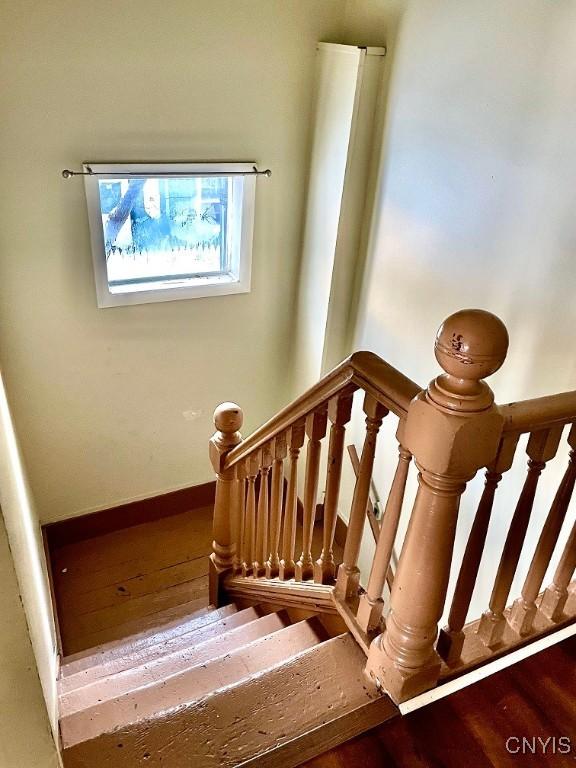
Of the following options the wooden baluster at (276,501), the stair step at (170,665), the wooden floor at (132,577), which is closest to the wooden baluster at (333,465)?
the wooden baluster at (276,501)

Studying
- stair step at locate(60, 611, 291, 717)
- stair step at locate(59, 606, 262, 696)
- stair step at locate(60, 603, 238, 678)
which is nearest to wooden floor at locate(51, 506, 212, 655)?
stair step at locate(60, 603, 238, 678)

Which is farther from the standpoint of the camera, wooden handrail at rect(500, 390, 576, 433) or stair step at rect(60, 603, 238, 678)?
stair step at rect(60, 603, 238, 678)

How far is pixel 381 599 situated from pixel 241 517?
43.1 inches

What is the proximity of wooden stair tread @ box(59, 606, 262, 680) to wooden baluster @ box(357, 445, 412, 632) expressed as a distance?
92cm

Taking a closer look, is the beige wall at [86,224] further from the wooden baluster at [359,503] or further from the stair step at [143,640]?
the wooden baluster at [359,503]

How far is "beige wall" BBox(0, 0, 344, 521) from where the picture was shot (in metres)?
2.45

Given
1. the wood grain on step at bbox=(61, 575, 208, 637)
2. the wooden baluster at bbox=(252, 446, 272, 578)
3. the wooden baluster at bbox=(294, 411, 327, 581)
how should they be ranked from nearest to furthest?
the wooden baluster at bbox=(294, 411, 327, 581)
the wooden baluster at bbox=(252, 446, 272, 578)
the wood grain on step at bbox=(61, 575, 208, 637)

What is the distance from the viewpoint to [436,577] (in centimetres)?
113

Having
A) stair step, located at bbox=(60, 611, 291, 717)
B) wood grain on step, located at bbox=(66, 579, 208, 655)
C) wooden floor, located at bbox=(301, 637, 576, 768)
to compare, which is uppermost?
wooden floor, located at bbox=(301, 637, 576, 768)

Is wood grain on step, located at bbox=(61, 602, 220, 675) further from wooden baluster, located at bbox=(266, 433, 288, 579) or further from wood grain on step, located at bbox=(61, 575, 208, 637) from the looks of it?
wooden baluster, located at bbox=(266, 433, 288, 579)

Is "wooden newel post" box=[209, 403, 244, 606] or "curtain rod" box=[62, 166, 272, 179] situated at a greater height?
"curtain rod" box=[62, 166, 272, 179]

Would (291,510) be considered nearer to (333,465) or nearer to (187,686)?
(333,465)

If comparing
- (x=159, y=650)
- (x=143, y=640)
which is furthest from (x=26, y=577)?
(x=143, y=640)

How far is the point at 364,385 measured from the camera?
125cm
